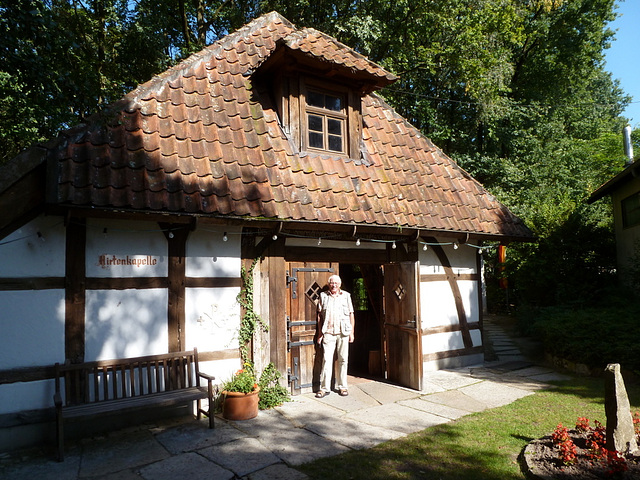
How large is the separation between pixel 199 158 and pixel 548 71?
1935cm

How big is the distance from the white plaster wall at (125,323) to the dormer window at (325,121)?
354 centimetres

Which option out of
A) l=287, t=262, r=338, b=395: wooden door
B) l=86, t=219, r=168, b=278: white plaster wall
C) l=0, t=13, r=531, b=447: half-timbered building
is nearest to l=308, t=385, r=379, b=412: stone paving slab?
l=287, t=262, r=338, b=395: wooden door

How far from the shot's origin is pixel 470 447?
477 centimetres

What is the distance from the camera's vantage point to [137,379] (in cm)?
561

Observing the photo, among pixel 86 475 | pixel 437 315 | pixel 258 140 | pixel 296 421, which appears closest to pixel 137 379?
pixel 86 475

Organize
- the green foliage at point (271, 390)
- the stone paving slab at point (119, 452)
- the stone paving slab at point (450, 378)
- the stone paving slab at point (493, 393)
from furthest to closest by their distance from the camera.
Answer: the stone paving slab at point (450, 378)
the stone paving slab at point (493, 393)
the green foliage at point (271, 390)
the stone paving slab at point (119, 452)

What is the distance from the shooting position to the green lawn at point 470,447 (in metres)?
4.17

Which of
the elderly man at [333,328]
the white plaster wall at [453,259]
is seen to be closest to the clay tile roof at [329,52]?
the white plaster wall at [453,259]

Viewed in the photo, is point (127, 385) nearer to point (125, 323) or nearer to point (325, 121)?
point (125, 323)

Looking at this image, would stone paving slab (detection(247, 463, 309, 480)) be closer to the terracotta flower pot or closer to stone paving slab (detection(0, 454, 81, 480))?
the terracotta flower pot

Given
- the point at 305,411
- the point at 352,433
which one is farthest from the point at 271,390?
the point at 352,433

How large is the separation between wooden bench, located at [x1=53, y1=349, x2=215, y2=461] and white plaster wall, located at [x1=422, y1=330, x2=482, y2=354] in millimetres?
4368

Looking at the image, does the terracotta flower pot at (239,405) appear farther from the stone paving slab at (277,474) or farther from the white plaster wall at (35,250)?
the white plaster wall at (35,250)

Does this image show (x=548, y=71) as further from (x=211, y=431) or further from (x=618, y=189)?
(x=211, y=431)
